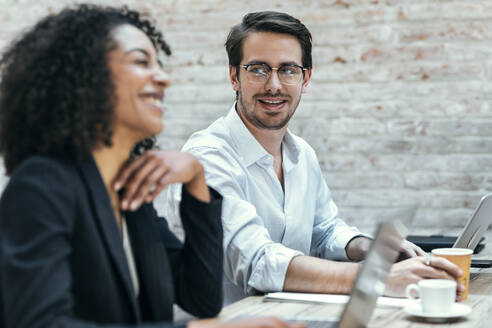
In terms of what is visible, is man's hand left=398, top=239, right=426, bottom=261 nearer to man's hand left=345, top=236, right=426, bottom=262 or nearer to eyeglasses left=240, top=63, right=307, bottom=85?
man's hand left=345, top=236, right=426, bottom=262

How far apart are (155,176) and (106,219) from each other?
156 millimetres

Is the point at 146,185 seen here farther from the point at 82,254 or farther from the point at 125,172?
the point at 82,254

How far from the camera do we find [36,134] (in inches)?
42.2

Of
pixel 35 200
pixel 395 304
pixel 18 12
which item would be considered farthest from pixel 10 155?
pixel 18 12

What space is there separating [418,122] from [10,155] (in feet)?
7.25

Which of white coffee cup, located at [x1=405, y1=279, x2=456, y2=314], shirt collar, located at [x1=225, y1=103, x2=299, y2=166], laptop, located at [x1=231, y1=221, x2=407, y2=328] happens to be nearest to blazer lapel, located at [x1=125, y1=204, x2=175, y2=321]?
laptop, located at [x1=231, y1=221, x2=407, y2=328]

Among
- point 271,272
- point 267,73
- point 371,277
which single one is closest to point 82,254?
point 371,277

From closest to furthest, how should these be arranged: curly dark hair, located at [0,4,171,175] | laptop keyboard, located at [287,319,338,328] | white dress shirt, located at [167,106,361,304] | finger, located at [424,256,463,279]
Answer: curly dark hair, located at [0,4,171,175] < laptop keyboard, located at [287,319,338,328] < finger, located at [424,256,463,279] < white dress shirt, located at [167,106,361,304]

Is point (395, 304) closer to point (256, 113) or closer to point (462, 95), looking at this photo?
point (256, 113)

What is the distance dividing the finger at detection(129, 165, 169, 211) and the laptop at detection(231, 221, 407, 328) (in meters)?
0.40

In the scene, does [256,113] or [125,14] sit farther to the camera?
[256,113]

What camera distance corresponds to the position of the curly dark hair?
1063 millimetres

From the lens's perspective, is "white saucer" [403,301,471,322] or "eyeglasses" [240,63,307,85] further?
"eyeglasses" [240,63,307,85]

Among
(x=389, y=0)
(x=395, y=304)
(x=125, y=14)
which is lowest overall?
(x=395, y=304)
